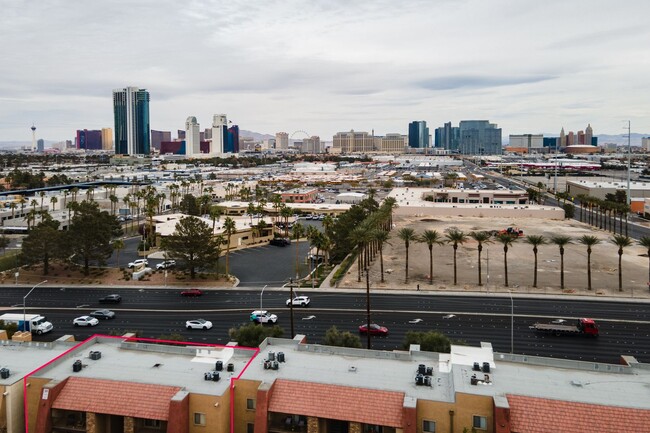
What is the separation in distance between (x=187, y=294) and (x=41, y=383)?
116 ft

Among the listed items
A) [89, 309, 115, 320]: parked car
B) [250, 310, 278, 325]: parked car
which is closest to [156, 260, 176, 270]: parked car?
Result: [89, 309, 115, 320]: parked car

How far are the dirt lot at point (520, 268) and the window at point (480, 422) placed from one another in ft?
130

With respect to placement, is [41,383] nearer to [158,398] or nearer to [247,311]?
[158,398]

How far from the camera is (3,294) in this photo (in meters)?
60.5

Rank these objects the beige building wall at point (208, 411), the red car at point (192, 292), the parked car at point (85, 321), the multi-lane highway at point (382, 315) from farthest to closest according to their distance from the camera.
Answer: the red car at point (192, 292), the parked car at point (85, 321), the multi-lane highway at point (382, 315), the beige building wall at point (208, 411)

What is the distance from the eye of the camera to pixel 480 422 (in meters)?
21.3

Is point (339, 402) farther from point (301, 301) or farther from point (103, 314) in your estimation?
point (103, 314)

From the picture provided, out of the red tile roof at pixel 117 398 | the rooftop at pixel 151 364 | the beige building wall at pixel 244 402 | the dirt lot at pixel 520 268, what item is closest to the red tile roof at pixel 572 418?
the beige building wall at pixel 244 402

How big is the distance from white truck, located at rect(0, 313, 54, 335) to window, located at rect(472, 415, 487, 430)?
3894 cm

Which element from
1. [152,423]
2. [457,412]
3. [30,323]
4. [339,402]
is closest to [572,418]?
[457,412]

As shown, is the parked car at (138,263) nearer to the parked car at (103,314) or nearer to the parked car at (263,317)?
the parked car at (103,314)

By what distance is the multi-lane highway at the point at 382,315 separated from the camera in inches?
1697

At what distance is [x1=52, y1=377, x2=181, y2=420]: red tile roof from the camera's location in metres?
22.3

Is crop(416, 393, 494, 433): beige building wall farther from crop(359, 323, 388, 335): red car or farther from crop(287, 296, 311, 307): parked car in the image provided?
crop(287, 296, 311, 307): parked car
